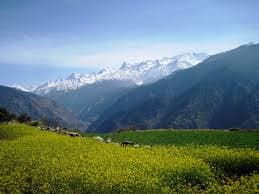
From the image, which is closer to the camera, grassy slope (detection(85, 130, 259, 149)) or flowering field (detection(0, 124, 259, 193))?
flowering field (detection(0, 124, 259, 193))

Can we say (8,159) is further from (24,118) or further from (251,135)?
(24,118)

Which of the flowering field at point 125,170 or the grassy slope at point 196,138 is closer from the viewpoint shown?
the flowering field at point 125,170

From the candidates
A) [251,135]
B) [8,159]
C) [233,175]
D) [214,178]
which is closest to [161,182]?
[214,178]

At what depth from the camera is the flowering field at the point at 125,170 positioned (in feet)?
95.3

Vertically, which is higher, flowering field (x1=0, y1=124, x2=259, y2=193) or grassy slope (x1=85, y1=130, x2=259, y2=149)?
grassy slope (x1=85, y1=130, x2=259, y2=149)

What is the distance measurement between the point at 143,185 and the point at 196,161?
28.1 feet

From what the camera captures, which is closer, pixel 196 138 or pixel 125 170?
pixel 125 170

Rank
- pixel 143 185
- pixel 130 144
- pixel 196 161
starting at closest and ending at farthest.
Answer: pixel 143 185 → pixel 196 161 → pixel 130 144

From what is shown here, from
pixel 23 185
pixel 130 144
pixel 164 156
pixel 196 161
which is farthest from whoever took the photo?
pixel 130 144

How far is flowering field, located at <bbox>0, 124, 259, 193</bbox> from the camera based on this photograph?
2905cm

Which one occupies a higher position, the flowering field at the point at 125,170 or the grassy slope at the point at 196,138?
the grassy slope at the point at 196,138

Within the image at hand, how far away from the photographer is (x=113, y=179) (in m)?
29.8

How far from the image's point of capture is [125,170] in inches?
1303

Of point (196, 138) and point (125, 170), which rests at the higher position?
point (196, 138)
